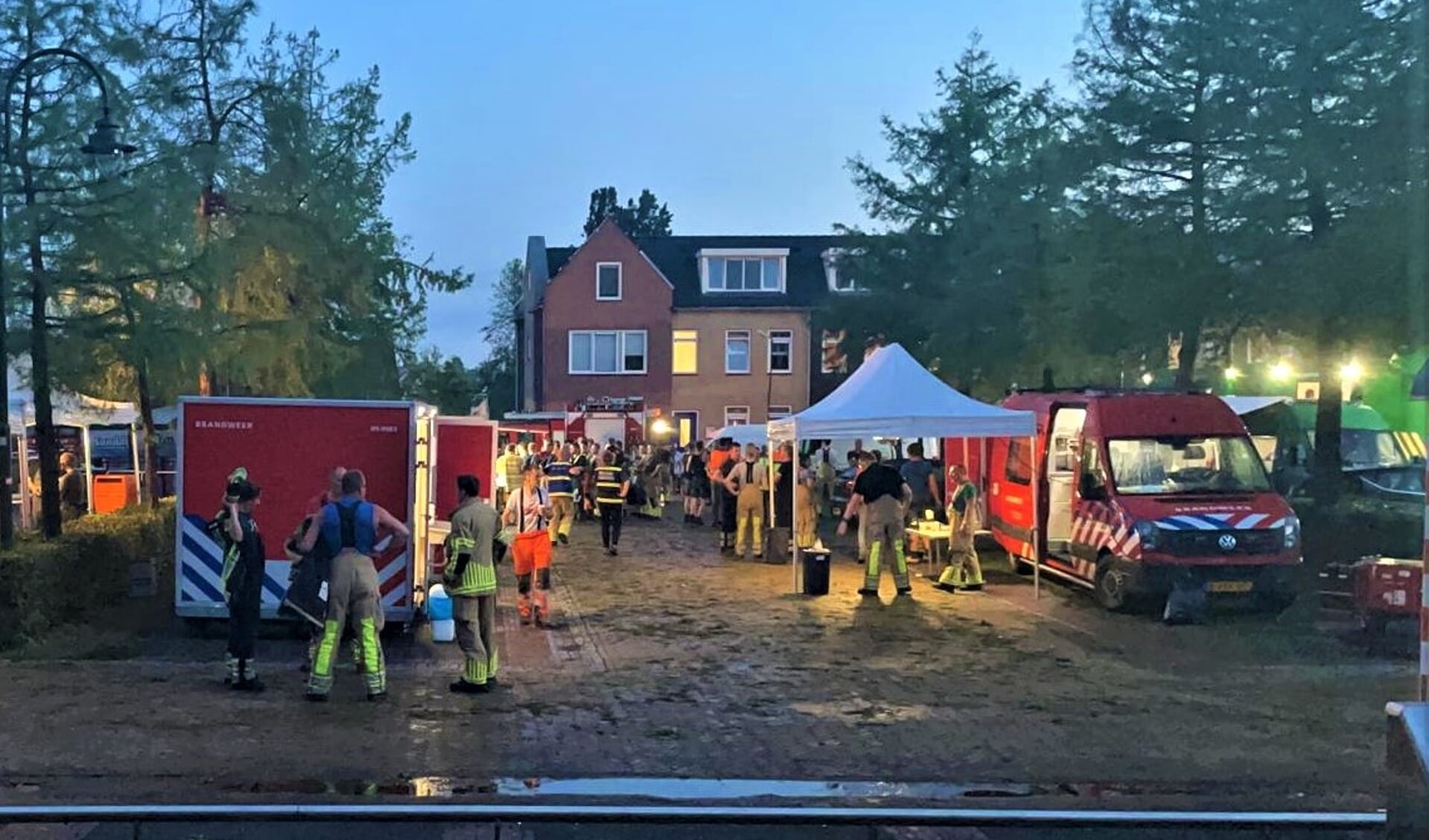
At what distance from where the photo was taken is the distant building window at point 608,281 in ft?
171

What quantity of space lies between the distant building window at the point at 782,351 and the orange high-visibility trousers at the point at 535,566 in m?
38.0

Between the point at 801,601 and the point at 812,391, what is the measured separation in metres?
36.8

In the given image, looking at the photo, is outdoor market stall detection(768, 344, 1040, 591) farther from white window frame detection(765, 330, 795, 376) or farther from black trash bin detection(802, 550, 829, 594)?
white window frame detection(765, 330, 795, 376)

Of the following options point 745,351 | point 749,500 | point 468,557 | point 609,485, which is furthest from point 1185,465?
point 745,351

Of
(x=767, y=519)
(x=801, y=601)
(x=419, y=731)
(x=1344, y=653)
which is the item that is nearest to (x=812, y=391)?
(x=767, y=519)

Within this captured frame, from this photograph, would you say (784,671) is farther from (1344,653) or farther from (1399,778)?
(1399,778)

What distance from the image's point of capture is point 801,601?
54.2 ft

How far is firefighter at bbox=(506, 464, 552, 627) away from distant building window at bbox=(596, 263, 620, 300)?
121ft

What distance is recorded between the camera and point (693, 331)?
52.5 meters

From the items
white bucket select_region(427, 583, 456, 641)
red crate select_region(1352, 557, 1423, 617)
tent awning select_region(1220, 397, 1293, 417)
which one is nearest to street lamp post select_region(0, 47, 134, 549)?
white bucket select_region(427, 583, 456, 641)

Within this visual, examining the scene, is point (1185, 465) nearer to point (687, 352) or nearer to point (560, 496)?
point (560, 496)

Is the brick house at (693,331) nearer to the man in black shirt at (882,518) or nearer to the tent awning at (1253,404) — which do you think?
the tent awning at (1253,404)

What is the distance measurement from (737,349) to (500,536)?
137 feet

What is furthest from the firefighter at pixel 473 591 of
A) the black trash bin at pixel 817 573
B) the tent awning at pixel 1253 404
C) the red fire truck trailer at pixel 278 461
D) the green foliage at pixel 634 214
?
the green foliage at pixel 634 214
